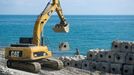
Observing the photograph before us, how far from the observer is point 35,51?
25781mm

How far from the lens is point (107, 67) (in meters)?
29.9

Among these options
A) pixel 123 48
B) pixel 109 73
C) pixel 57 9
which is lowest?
pixel 109 73

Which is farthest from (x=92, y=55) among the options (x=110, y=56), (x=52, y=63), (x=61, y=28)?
(x=61, y=28)

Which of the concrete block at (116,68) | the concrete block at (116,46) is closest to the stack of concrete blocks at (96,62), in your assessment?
the concrete block at (116,68)

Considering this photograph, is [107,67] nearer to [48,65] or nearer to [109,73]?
[109,73]

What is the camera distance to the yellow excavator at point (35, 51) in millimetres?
25672

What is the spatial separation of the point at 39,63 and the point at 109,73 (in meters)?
5.34

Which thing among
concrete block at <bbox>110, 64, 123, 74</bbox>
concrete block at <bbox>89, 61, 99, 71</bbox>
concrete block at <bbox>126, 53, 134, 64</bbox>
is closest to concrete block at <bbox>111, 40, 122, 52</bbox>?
concrete block at <bbox>126, 53, 134, 64</bbox>

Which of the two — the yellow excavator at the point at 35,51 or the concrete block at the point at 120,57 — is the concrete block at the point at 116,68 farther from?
the yellow excavator at the point at 35,51

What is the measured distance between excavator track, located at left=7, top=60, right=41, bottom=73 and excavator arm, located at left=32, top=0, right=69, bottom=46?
62.9 inches

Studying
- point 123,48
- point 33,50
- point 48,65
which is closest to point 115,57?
point 123,48

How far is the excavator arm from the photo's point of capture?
27031mm

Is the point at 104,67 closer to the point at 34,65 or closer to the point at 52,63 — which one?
the point at 52,63

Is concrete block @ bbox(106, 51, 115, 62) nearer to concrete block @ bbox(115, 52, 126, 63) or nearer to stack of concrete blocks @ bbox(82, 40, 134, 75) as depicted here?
stack of concrete blocks @ bbox(82, 40, 134, 75)
